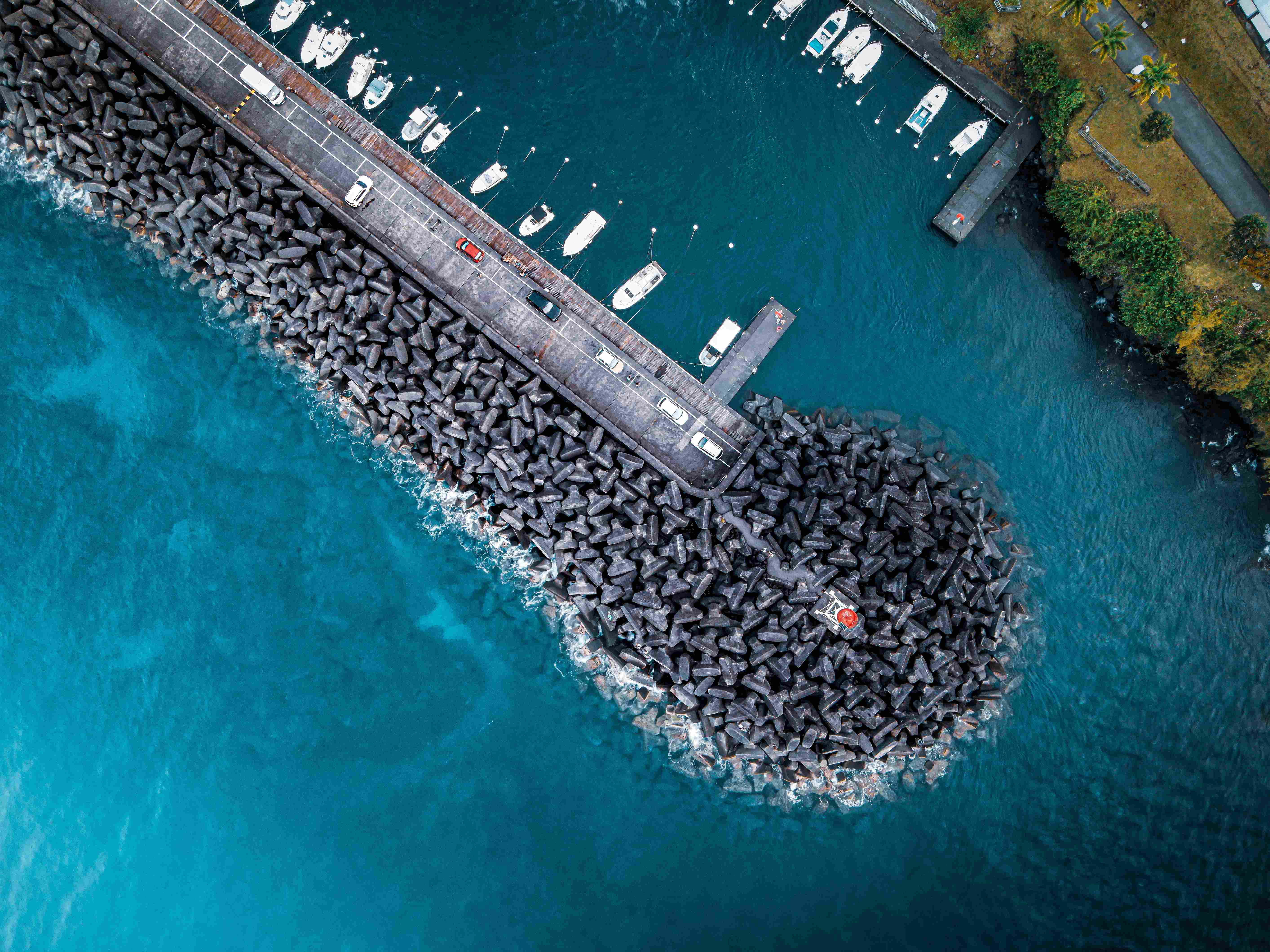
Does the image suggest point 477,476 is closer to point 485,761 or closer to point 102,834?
point 485,761

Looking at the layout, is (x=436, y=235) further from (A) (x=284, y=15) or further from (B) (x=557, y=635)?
(B) (x=557, y=635)

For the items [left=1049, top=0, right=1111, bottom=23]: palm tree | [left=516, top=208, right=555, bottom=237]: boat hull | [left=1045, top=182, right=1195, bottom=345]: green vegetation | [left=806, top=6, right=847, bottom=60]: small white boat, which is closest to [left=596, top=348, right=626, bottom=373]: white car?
[left=516, top=208, right=555, bottom=237]: boat hull

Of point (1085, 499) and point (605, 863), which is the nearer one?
point (605, 863)

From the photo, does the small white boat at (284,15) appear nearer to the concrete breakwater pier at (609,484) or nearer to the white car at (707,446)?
the concrete breakwater pier at (609,484)

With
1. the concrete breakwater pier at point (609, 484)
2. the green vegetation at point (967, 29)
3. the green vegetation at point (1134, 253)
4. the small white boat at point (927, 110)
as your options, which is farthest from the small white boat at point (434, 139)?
the green vegetation at point (1134, 253)

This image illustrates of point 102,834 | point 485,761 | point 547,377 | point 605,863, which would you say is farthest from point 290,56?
point 605,863
